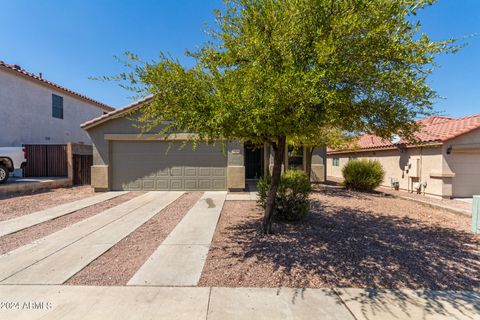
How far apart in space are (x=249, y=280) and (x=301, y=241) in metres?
1.91

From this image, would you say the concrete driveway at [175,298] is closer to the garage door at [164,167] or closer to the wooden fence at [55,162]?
the garage door at [164,167]

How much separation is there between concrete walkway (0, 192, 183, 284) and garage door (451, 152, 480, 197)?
1298 cm

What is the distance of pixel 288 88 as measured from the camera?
3643 millimetres

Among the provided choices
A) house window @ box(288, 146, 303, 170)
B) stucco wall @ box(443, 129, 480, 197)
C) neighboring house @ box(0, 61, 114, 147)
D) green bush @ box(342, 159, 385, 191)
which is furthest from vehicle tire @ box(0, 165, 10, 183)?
stucco wall @ box(443, 129, 480, 197)

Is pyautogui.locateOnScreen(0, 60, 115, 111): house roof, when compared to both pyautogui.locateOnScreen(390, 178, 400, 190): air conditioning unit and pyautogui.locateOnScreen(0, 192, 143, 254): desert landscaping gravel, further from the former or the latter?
pyautogui.locateOnScreen(390, 178, 400, 190): air conditioning unit

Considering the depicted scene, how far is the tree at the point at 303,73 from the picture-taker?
3.83m

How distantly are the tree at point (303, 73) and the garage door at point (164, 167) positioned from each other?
7664 mm

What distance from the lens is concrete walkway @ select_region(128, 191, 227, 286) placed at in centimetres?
386

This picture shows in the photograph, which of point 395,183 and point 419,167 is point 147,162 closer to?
point 395,183

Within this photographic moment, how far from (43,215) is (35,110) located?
11.3 m

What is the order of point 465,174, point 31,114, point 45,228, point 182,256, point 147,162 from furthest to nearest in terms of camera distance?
1. point 31,114
2. point 147,162
3. point 465,174
4. point 45,228
5. point 182,256

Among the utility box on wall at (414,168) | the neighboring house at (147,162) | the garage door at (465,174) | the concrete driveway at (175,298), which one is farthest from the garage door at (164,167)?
the garage door at (465,174)

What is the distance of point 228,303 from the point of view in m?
3.26

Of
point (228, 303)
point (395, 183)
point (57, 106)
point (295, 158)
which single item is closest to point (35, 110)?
point (57, 106)
